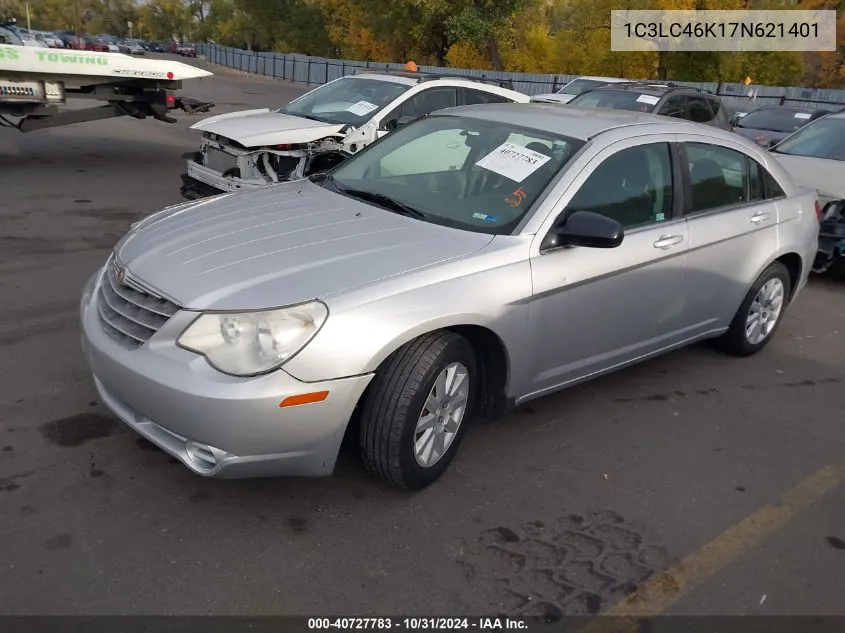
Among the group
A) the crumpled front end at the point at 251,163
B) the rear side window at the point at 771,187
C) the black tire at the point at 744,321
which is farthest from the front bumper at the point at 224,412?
the crumpled front end at the point at 251,163

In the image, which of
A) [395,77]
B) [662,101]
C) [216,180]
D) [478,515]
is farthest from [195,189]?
[662,101]

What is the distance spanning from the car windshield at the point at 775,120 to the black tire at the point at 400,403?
12.3m

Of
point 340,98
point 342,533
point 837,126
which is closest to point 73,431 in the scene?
point 342,533

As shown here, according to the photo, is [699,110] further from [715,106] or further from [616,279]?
[616,279]

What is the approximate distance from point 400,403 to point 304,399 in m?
0.42

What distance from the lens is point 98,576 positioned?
8.79ft

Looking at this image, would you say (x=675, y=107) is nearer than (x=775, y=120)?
Yes

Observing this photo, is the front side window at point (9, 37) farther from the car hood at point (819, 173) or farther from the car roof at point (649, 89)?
the car hood at point (819, 173)

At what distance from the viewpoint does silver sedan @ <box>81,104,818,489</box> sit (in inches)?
111

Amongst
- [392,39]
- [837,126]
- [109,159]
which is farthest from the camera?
[392,39]

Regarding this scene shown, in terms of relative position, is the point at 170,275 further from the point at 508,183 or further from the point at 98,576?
the point at 508,183

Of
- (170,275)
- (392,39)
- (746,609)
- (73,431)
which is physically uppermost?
(392,39)

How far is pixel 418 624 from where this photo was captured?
2598 mm

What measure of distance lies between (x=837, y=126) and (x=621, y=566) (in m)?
7.40
